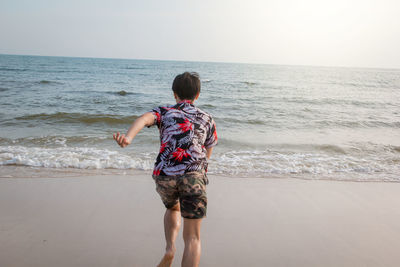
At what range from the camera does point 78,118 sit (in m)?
9.99

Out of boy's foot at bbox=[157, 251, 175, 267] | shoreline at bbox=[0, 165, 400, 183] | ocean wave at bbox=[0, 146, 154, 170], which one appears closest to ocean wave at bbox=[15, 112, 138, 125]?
ocean wave at bbox=[0, 146, 154, 170]

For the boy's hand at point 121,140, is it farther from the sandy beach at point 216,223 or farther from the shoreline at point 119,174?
the shoreline at point 119,174

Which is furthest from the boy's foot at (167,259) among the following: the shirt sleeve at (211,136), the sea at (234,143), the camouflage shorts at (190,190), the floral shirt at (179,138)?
the sea at (234,143)

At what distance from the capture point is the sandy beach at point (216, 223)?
2.58 m

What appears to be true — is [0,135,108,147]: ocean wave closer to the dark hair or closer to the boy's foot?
the boy's foot

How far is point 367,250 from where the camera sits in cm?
274

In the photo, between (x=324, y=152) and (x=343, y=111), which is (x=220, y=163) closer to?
(x=324, y=152)

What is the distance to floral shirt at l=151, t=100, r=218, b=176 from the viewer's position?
1847 millimetres

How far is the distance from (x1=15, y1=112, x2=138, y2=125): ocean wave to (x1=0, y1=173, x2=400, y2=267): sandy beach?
18.7 feet

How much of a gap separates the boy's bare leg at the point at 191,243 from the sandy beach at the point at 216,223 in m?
0.70

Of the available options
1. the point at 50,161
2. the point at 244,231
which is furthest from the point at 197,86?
the point at 50,161

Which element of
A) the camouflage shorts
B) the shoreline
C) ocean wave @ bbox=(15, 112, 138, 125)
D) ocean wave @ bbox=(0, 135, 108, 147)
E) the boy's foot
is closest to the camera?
the camouflage shorts

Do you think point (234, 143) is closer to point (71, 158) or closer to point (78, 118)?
point (71, 158)

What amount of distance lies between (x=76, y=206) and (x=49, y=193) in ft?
2.13
